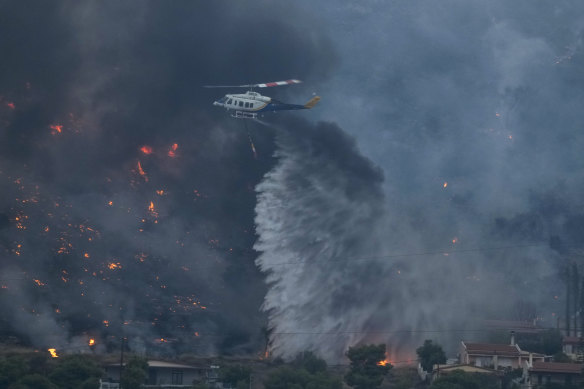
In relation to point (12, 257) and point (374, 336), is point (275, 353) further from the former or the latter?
point (12, 257)

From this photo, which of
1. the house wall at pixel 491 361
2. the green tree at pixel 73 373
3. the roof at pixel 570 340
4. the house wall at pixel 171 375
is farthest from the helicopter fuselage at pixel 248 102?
the roof at pixel 570 340

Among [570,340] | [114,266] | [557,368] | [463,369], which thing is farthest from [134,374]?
[570,340]

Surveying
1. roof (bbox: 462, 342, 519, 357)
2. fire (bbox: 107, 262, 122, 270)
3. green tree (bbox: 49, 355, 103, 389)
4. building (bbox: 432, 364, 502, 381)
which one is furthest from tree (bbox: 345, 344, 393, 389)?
fire (bbox: 107, 262, 122, 270)

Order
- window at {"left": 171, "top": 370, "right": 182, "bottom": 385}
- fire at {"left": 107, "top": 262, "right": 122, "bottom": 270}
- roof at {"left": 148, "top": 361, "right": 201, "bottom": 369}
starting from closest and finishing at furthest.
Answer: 1. roof at {"left": 148, "top": 361, "right": 201, "bottom": 369}
2. window at {"left": 171, "top": 370, "right": 182, "bottom": 385}
3. fire at {"left": 107, "top": 262, "right": 122, "bottom": 270}

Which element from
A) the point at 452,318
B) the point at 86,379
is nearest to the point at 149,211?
the point at 86,379

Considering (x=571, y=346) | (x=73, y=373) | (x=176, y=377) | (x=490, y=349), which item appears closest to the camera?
(x=73, y=373)

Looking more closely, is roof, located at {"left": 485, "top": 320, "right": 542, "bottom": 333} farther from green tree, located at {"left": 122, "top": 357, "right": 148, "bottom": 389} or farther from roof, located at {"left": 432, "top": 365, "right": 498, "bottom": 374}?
green tree, located at {"left": 122, "top": 357, "right": 148, "bottom": 389}

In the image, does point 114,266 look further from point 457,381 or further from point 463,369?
point 457,381
